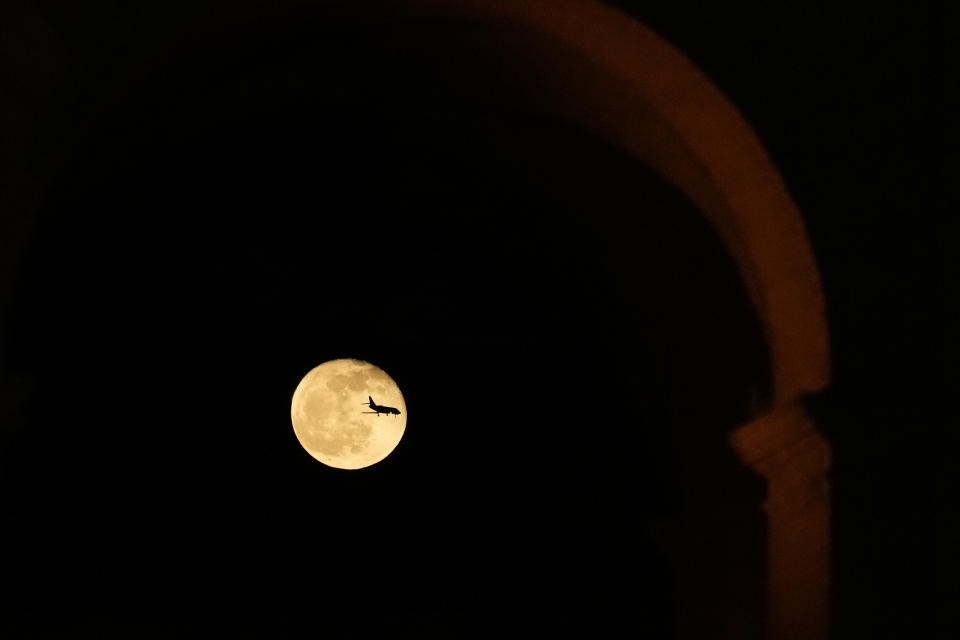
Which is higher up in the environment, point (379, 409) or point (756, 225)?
point (756, 225)

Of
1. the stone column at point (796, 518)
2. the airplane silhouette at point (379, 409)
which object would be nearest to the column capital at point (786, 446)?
the stone column at point (796, 518)

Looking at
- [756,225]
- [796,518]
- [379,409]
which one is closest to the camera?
[796,518]

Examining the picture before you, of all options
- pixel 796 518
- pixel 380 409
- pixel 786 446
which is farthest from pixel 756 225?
Answer: pixel 380 409

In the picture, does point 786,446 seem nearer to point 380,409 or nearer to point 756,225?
point 756,225

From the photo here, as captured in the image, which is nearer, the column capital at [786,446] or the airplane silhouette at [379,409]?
the column capital at [786,446]

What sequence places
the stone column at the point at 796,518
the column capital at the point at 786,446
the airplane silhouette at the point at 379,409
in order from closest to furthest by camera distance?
1. the stone column at the point at 796,518
2. the column capital at the point at 786,446
3. the airplane silhouette at the point at 379,409

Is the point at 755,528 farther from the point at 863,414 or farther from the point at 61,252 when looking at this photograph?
the point at 61,252

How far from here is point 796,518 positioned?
6.44 meters

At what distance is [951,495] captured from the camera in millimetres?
6164

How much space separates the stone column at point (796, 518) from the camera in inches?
243

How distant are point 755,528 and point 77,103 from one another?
5.23 metres

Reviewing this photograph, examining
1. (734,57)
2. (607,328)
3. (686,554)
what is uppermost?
(734,57)

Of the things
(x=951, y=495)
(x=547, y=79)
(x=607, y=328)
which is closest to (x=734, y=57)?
(x=547, y=79)

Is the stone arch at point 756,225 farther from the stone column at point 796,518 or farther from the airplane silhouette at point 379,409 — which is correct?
the airplane silhouette at point 379,409
